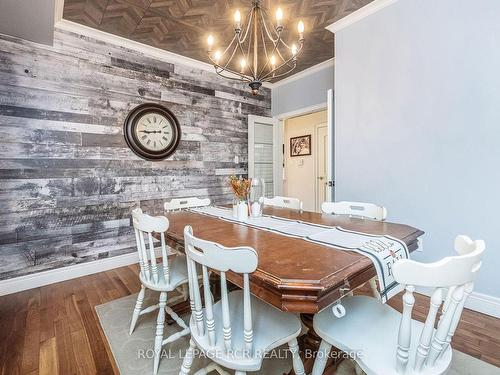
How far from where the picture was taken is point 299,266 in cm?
104

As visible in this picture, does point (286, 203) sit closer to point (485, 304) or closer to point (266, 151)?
point (485, 304)

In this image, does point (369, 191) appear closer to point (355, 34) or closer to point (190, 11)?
point (355, 34)

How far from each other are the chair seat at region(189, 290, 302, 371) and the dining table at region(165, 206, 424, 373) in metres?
0.24

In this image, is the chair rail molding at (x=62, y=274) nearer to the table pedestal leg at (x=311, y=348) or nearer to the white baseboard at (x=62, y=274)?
the white baseboard at (x=62, y=274)

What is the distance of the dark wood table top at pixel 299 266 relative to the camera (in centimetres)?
91

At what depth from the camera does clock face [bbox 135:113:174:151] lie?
3.25 meters

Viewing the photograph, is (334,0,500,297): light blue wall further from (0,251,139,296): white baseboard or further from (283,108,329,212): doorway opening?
(0,251,139,296): white baseboard

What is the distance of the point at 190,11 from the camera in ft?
8.32

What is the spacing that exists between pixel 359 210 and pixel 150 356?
5.66ft

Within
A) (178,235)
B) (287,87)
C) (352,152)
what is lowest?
(178,235)

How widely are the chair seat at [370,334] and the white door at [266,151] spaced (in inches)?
127

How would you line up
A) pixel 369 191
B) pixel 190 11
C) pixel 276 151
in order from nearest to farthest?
Answer: pixel 190 11 < pixel 369 191 < pixel 276 151

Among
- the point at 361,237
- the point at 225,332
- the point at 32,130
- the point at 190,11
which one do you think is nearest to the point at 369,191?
the point at 361,237

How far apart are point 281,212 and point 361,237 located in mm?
873
